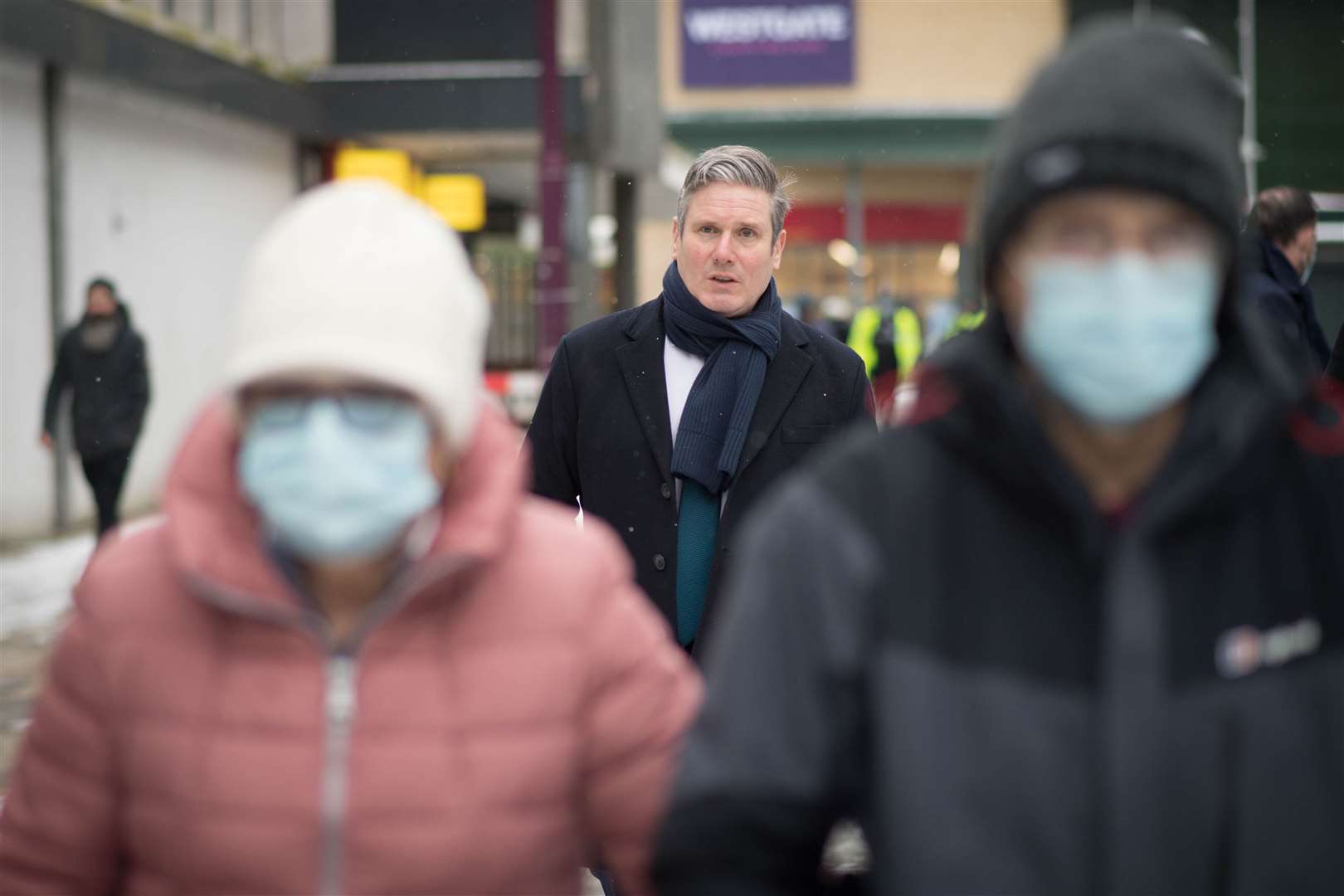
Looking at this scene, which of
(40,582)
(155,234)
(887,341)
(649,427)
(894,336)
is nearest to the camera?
(649,427)

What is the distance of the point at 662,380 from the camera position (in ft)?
14.4

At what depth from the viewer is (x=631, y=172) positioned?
915 inches

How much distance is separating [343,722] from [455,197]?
20.6 m

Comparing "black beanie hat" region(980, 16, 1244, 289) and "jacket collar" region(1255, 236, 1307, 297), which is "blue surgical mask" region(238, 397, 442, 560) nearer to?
"black beanie hat" region(980, 16, 1244, 289)

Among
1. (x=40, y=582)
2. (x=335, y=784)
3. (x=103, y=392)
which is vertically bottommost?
(x=40, y=582)

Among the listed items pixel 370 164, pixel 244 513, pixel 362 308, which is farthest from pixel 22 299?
pixel 362 308

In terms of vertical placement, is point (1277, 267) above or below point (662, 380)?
above

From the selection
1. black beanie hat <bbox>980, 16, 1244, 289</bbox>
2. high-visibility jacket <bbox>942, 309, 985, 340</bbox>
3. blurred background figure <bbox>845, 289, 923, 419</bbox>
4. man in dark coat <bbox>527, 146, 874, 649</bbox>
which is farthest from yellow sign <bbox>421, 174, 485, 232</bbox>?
black beanie hat <bbox>980, 16, 1244, 289</bbox>

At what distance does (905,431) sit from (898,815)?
16.0 inches

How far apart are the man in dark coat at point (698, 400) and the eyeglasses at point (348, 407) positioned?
209 centimetres

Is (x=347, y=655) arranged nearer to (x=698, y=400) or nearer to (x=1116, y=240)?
(x=1116, y=240)

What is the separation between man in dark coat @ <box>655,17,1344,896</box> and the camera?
1.81 metres

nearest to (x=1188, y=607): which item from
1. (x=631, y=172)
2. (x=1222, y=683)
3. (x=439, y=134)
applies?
(x=1222, y=683)

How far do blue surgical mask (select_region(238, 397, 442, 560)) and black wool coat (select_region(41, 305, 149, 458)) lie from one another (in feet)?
31.3
